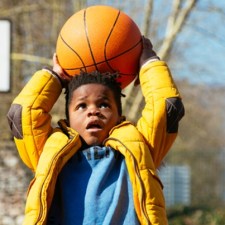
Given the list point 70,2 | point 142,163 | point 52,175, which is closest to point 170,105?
point 142,163

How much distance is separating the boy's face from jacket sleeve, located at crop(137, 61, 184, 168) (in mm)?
162

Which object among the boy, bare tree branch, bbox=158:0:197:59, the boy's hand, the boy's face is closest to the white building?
bare tree branch, bbox=158:0:197:59

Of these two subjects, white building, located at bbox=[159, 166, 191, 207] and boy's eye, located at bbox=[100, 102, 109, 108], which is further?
white building, located at bbox=[159, 166, 191, 207]

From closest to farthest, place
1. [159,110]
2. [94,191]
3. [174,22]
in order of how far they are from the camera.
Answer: [94,191]
[159,110]
[174,22]

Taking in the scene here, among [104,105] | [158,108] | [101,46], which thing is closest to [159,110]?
[158,108]

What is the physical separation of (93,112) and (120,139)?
0.18 meters

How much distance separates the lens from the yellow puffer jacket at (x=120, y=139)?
4.49m

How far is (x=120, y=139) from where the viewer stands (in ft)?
15.1

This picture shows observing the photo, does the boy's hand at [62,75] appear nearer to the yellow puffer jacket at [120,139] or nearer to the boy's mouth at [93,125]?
the yellow puffer jacket at [120,139]

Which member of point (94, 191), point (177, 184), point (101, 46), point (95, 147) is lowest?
point (177, 184)

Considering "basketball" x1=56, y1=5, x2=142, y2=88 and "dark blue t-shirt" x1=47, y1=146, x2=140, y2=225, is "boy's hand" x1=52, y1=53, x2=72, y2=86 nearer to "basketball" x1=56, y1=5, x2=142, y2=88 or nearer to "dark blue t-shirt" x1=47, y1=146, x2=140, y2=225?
"basketball" x1=56, y1=5, x2=142, y2=88

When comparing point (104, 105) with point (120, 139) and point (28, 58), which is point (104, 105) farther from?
point (28, 58)

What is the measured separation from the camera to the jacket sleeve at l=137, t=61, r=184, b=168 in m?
4.73

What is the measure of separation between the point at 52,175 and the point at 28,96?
1.63 ft
